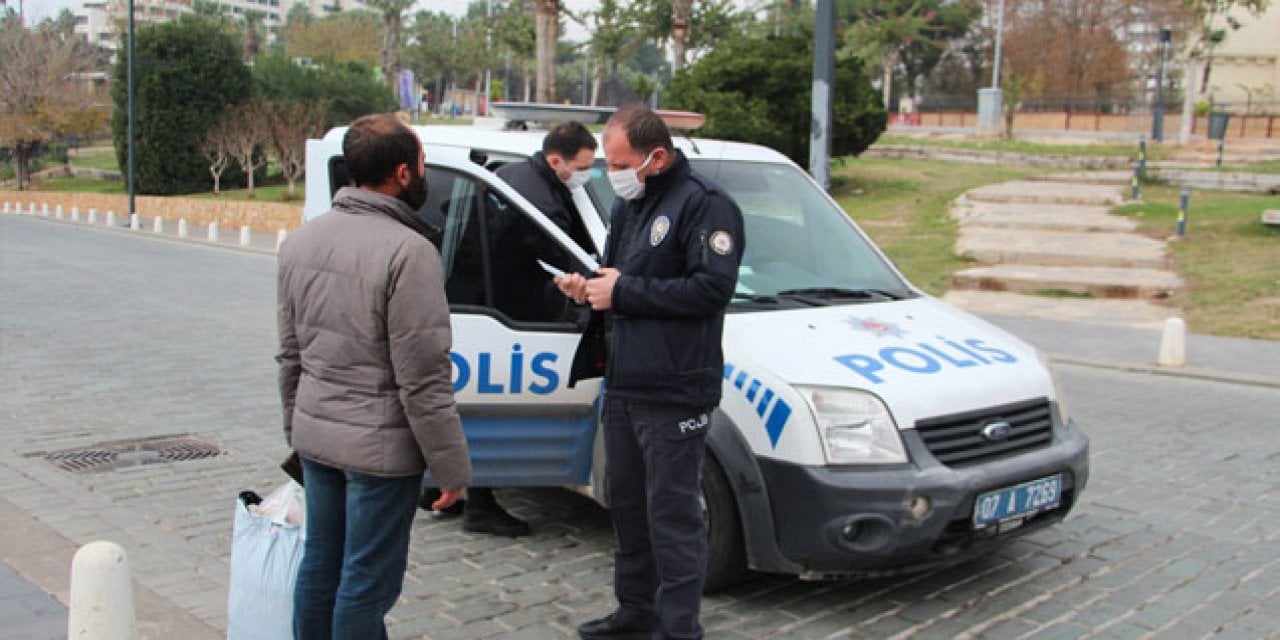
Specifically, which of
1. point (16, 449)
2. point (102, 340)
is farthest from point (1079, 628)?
point (102, 340)

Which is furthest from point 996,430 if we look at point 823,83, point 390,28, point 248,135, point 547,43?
point 390,28

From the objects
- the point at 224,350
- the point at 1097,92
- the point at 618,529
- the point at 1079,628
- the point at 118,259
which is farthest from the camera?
the point at 1097,92

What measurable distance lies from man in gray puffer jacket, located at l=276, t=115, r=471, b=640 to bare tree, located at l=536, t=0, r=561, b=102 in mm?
21150

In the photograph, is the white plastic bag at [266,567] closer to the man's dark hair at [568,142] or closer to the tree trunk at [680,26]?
the man's dark hair at [568,142]

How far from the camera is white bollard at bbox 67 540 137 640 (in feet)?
11.1

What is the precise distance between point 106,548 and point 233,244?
75.2ft

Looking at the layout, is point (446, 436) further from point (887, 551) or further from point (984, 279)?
point (984, 279)

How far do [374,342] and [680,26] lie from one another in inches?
1096

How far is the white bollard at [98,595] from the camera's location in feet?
11.1

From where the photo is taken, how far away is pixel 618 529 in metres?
4.13

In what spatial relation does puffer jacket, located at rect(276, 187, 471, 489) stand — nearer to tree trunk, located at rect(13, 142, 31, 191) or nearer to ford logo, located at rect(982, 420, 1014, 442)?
ford logo, located at rect(982, 420, 1014, 442)

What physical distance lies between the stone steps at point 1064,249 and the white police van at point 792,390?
1278 centimetres

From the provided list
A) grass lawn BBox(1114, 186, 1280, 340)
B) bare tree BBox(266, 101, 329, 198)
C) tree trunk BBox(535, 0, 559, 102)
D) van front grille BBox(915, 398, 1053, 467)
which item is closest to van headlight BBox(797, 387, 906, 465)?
van front grille BBox(915, 398, 1053, 467)

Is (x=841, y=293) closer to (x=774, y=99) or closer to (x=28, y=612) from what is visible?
(x=28, y=612)
